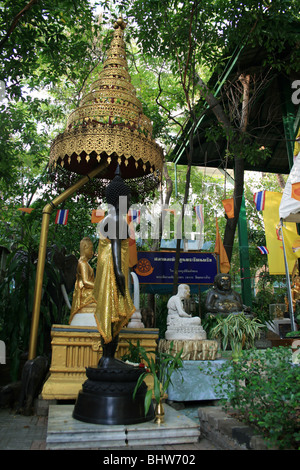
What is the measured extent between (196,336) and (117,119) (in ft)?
13.1

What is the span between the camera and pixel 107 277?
464 centimetres

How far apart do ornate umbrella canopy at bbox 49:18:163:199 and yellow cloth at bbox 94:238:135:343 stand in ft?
6.50

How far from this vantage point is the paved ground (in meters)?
3.77

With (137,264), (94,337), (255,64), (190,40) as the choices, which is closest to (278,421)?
(94,337)

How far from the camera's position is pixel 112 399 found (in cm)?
398

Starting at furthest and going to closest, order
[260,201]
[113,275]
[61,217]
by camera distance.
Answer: [260,201], [61,217], [113,275]

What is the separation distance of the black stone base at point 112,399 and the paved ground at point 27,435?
0.39 meters

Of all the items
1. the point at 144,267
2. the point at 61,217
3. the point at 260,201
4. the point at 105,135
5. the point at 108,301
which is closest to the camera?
the point at 108,301

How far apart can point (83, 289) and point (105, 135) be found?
8.45 ft

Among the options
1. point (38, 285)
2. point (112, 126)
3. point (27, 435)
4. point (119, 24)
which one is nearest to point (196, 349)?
point (38, 285)

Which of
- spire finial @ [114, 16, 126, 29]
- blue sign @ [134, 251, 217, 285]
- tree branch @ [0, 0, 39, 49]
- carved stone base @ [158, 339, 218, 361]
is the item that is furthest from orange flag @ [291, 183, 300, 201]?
tree branch @ [0, 0, 39, 49]

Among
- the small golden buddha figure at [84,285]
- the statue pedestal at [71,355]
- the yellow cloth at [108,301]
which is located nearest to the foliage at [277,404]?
the yellow cloth at [108,301]

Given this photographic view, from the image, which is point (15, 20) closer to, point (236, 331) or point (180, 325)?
point (180, 325)
